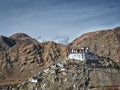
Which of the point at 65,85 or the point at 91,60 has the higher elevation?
the point at 91,60

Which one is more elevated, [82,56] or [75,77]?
[82,56]

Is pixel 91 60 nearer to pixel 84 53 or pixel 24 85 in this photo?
pixel 84 53

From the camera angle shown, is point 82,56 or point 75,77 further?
point 82,56

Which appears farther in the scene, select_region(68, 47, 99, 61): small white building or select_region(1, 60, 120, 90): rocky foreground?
select_region(68, 47, 99, 61): small white building

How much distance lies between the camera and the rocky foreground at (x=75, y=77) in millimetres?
155750

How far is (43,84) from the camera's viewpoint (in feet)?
521

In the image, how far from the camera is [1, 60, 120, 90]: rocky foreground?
155750 mm

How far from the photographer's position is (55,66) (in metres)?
172

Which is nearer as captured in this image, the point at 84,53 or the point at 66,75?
the point at 66,75

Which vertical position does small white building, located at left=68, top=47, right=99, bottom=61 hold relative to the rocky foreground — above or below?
above

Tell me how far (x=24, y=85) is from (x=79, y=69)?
87.8 ft

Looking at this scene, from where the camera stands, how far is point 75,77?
158500mm

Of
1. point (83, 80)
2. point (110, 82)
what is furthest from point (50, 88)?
point (110, 82)

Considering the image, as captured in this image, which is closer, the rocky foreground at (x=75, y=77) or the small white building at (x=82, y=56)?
the rocky foreground at (x=75, y=77)
